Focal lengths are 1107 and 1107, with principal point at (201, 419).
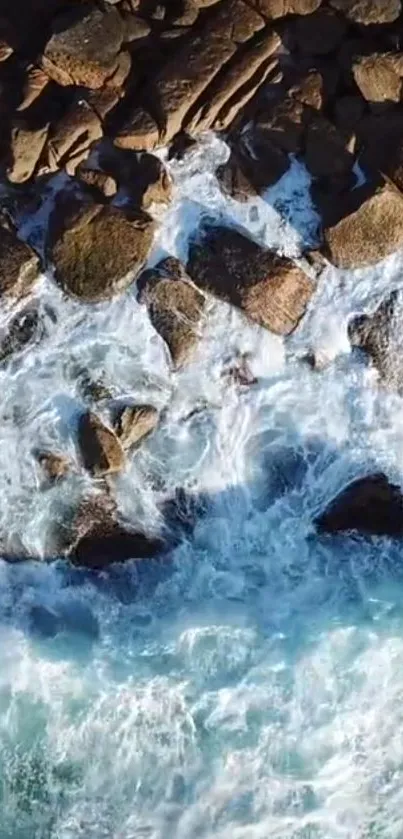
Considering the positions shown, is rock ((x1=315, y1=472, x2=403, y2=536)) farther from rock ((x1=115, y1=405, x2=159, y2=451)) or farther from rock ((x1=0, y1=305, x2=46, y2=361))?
rock ((x1=0, y1=305, x2=46, y2=361))

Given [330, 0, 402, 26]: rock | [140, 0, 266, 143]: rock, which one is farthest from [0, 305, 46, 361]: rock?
[330, 0, 402, 26]: rock

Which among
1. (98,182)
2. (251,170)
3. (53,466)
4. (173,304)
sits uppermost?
(98,182)

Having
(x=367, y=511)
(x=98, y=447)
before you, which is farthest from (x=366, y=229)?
(x=98, y=447)

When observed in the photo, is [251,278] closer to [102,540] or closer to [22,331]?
[22,331]

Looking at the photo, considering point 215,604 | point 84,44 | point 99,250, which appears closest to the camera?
point 84,44

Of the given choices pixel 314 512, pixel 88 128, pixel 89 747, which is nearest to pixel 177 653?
pixel 89 747

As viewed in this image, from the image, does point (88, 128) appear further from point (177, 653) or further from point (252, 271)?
point (177, 653)
